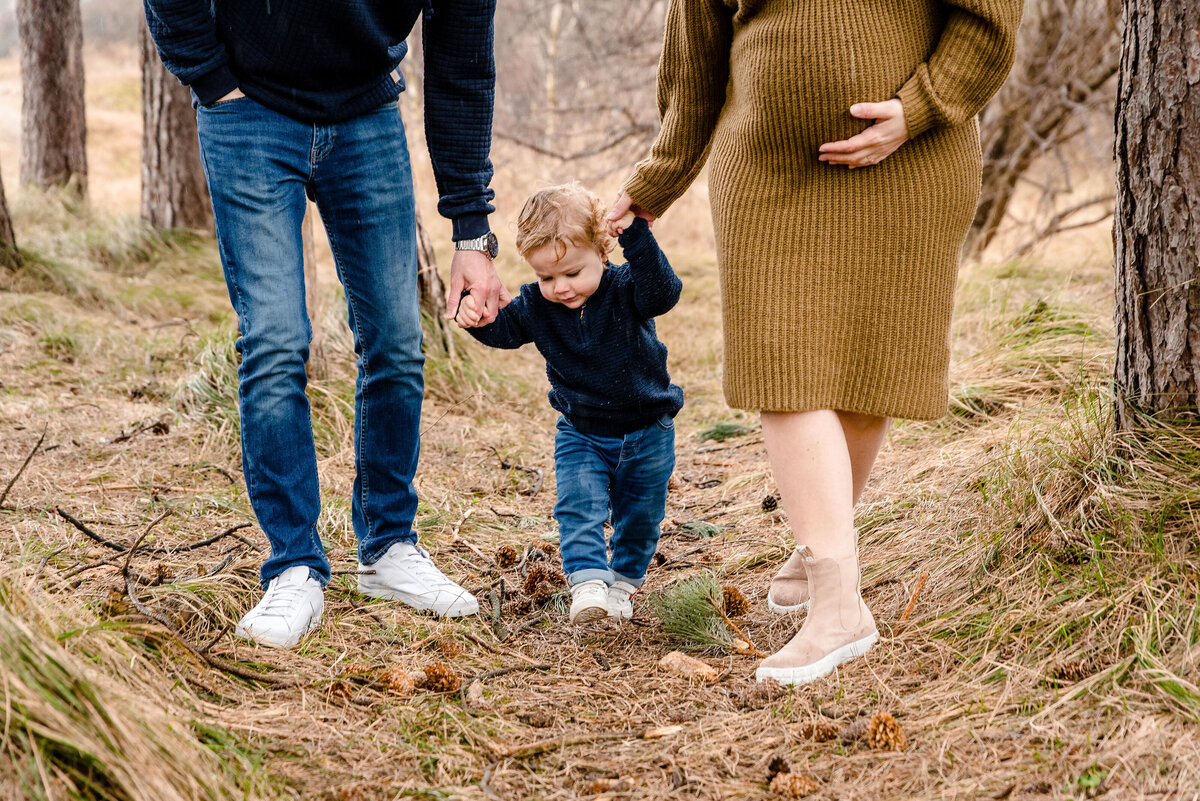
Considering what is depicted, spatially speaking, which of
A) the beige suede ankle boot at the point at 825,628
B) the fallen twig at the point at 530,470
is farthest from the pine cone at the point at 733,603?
the fallen twig at the point at 530,470

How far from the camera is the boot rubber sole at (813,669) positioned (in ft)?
6.33

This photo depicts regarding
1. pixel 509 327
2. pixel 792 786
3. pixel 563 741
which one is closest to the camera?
pixel 792 786

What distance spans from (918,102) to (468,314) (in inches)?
43.5

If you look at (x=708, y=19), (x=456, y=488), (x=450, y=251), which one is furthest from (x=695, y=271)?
(x=708, y=19)

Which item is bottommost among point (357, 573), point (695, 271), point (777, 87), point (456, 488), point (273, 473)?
point (695, 271)

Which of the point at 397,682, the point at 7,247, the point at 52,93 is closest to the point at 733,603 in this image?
the point at 397,682

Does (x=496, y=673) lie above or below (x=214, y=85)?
below

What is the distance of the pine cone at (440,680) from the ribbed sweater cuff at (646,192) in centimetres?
110

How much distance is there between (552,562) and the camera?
2.82m

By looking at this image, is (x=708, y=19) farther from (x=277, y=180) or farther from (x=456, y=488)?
(x=456, y=488)

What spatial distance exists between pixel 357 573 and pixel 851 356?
134 centimetres

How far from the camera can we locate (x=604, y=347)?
2.39 metres

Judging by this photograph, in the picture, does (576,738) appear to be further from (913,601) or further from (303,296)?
(303,296)

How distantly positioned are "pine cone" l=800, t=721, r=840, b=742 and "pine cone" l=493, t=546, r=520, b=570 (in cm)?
122
